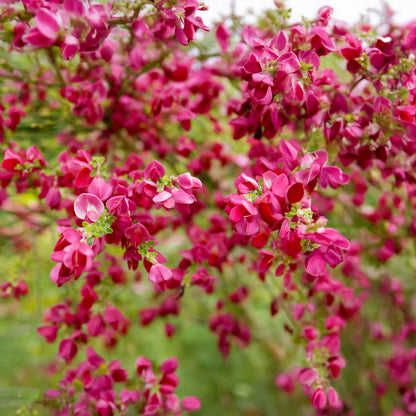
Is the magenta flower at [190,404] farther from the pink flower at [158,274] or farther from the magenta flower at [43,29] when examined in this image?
the magenta flower at [43,29]

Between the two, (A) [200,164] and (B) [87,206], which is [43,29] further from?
(A) [200,164]

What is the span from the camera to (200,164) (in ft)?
4.92

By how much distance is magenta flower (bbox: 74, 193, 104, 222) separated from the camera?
813mm

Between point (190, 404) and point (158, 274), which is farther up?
point (158, 274)

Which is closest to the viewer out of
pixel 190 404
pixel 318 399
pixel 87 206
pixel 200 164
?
pixel 87 206

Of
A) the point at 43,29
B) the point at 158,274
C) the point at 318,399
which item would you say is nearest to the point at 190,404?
the point at 318,399

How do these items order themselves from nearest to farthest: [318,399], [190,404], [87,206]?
[87,206], [318,399], [190,404]

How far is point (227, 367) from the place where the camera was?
2736 millimetres

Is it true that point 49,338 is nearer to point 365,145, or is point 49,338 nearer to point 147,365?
point 147,365

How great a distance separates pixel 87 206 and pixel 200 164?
27.8 inches

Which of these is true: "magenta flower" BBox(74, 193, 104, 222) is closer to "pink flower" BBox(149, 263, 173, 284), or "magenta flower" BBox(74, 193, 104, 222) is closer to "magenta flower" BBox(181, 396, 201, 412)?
"pink flower" BBox(149, 263, 173, 284)

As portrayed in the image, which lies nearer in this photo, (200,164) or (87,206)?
(87,206)

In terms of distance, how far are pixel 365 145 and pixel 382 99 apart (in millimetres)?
103

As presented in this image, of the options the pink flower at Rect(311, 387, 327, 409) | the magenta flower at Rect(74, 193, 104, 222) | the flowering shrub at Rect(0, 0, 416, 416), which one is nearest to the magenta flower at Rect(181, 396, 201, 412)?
the flowering shrub at Rect(0, 0, 416, 416)
